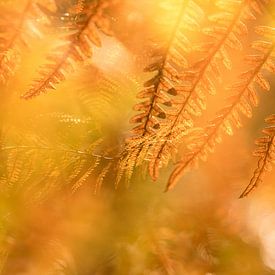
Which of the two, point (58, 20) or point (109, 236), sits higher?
point (58, 20)

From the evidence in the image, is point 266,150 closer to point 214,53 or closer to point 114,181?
point 214,53

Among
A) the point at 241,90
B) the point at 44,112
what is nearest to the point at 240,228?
the point at 44,112

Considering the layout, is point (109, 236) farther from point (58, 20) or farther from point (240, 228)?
point (58, 20)

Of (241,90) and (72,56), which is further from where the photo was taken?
(241,90)

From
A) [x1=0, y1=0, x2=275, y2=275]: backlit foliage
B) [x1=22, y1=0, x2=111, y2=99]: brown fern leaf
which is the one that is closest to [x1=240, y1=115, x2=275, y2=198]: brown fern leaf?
[x1=0, y1=0, x2=275, y2=275]: backlit foliage

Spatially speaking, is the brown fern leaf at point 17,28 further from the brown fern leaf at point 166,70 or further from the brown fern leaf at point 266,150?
the brown fern leaf at point 266,150

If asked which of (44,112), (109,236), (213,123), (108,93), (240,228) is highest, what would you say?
(213,123)

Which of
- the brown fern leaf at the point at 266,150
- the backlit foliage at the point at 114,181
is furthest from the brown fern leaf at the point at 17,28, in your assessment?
the brown fern leaf at the point at 266,150

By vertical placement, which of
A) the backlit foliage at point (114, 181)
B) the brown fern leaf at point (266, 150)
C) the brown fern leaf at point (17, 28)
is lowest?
the backlit foliage at point (114, 181)
